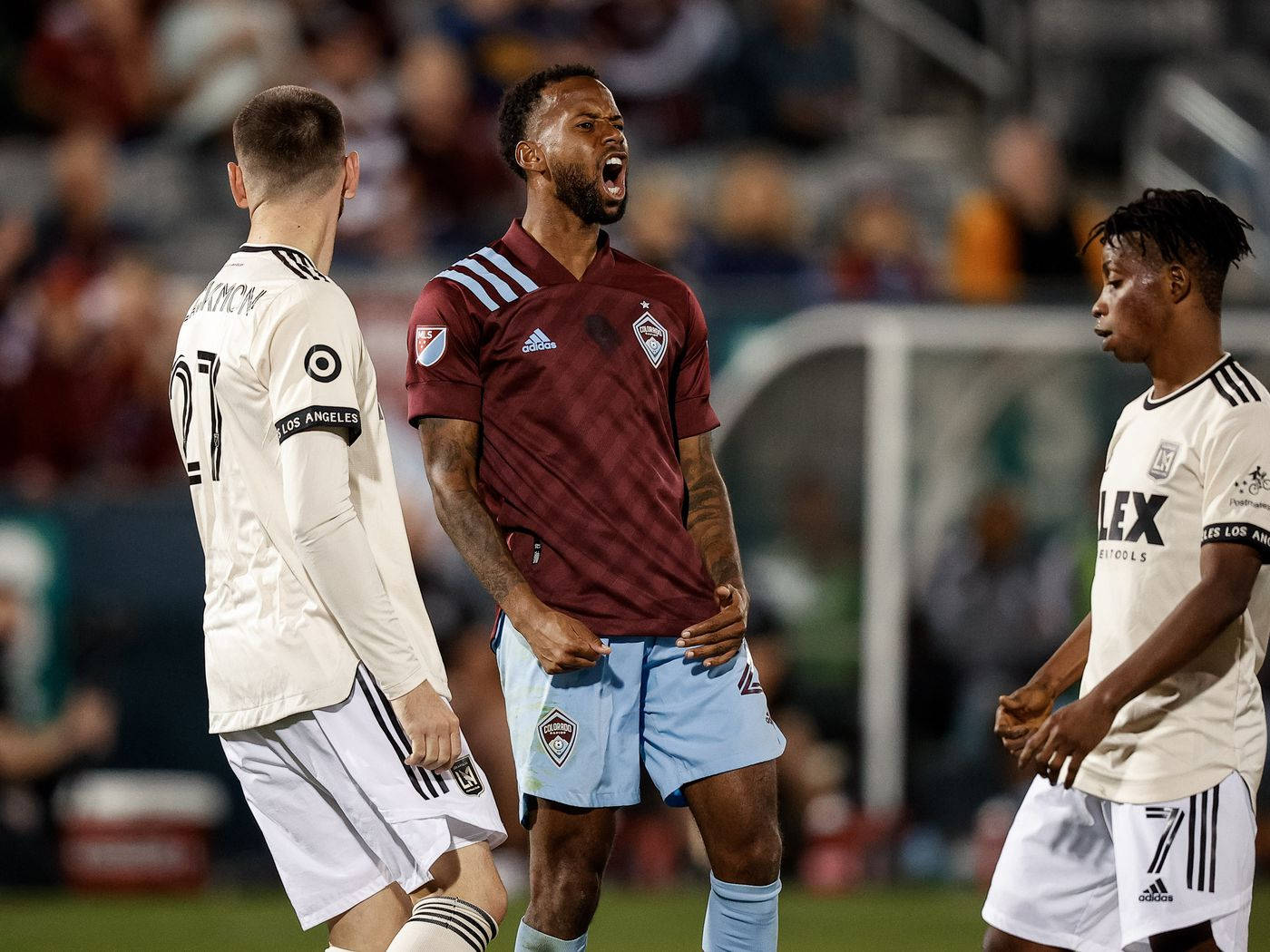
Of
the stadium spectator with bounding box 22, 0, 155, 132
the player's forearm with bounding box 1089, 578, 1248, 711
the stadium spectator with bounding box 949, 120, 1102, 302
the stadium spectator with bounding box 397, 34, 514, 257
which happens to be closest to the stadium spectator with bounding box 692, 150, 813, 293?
the stadium spectator with bounding box 949, 120, 1102, 302

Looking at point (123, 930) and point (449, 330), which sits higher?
point (449, 330)

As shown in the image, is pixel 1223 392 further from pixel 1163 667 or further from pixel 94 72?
pixel 94 72

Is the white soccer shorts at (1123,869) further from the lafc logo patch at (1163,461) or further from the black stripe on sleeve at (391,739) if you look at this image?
the black stripe on sleeve at (391,739)

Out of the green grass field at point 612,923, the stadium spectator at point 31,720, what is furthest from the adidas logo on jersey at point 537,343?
the stadium spectator at point 31,720

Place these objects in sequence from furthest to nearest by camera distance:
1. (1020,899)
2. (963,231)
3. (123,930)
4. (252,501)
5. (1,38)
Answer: (1,38), (963,231), (123,930), (1020,899), (252,501)

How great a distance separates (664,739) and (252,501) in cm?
124

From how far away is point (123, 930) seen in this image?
808 cm

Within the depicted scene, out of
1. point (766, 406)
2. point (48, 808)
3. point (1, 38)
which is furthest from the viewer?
point (1, 38)

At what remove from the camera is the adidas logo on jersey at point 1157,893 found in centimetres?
413

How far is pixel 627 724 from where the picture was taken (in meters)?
4.68

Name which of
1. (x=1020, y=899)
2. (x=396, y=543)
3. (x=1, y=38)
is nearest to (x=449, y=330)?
(x=396, y=543)

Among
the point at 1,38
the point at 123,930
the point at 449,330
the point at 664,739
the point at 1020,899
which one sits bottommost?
the point at 123,930

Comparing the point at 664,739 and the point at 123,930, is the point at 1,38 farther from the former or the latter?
the point at 664,739

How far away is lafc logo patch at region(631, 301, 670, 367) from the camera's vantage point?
4789mm
